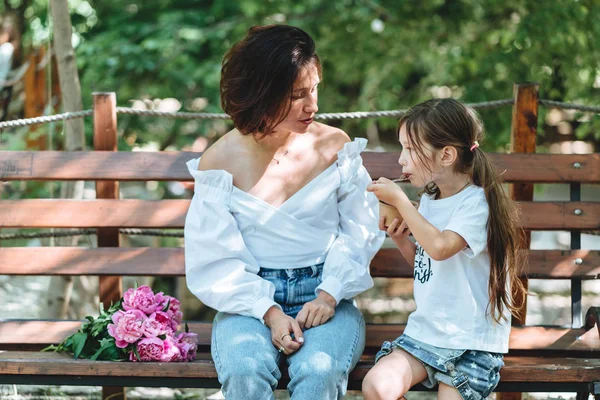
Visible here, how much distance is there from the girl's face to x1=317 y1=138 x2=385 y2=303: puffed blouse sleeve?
0.37 metres

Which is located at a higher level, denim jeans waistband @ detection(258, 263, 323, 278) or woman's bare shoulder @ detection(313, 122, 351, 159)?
woman's bare shoulder @ detection(313, 122, 351, 159)

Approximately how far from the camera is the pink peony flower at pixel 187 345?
2.94m

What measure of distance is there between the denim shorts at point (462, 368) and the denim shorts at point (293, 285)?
0.43 m

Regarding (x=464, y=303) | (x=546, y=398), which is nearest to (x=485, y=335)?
(x=464, y=303)

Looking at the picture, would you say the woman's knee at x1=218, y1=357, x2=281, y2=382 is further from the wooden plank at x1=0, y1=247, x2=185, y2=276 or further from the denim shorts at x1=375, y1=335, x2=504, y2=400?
the wooden plank at x1=0, y1=247, x2=185, y2=276

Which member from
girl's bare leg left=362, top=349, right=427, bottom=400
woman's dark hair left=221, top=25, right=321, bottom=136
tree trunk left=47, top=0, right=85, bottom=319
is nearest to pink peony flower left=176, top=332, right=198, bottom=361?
girl's bare leg left=362, top=349, right=427, bottom=400

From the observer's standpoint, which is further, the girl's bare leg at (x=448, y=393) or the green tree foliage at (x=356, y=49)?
the green tree foliage at (x=356, y=49)

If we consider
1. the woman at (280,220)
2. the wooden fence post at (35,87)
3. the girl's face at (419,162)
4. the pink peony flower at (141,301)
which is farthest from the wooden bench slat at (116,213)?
the wooden fence post at (35,87)

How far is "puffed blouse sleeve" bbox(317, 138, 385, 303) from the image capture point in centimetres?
294

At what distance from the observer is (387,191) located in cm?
270

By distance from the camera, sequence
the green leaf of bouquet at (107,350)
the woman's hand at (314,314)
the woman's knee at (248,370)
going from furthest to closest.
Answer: the green leaf of bouquet at (107,350), the woman's hand at (314,314), the woman's knee at (248,370)

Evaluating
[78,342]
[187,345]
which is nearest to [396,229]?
[187,345]

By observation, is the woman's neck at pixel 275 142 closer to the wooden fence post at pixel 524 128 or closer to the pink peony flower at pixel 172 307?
the pink peony flower at pixel 172 307

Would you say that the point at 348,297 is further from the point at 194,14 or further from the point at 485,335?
the point at 194,14
